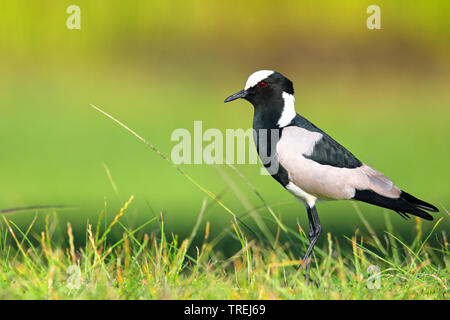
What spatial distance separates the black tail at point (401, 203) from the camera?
3.54 metres

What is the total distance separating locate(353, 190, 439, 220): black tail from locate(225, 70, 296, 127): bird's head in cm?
63

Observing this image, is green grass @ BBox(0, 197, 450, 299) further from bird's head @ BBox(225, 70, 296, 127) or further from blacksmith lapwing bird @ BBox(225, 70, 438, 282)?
bird's head @ BBox(225, 70, 296, 127)

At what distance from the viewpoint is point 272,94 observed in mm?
3818

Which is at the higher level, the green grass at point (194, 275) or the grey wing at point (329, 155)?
the grey wing at point (329, 155)

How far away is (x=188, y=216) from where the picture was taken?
6.46 meters

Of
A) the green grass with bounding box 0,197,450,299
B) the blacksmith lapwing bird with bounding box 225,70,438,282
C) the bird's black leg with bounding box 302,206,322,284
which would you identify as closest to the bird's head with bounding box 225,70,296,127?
the blacksmith lapwing bird with bounding box 225,70,438,282

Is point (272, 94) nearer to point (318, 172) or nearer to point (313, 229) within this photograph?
point (318, 172)

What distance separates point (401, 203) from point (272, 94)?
0.97 meters

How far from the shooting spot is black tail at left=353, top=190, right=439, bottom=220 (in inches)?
139

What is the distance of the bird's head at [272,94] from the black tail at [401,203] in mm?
634

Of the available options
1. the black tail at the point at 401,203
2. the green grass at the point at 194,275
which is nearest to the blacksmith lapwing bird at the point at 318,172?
the black tail at the point at 401,203

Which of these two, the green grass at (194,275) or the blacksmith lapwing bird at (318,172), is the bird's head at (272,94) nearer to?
the blacksmith lapwing bird at (318,172)

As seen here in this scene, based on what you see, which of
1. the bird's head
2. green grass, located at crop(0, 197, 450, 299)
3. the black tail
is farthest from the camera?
the bird's head
